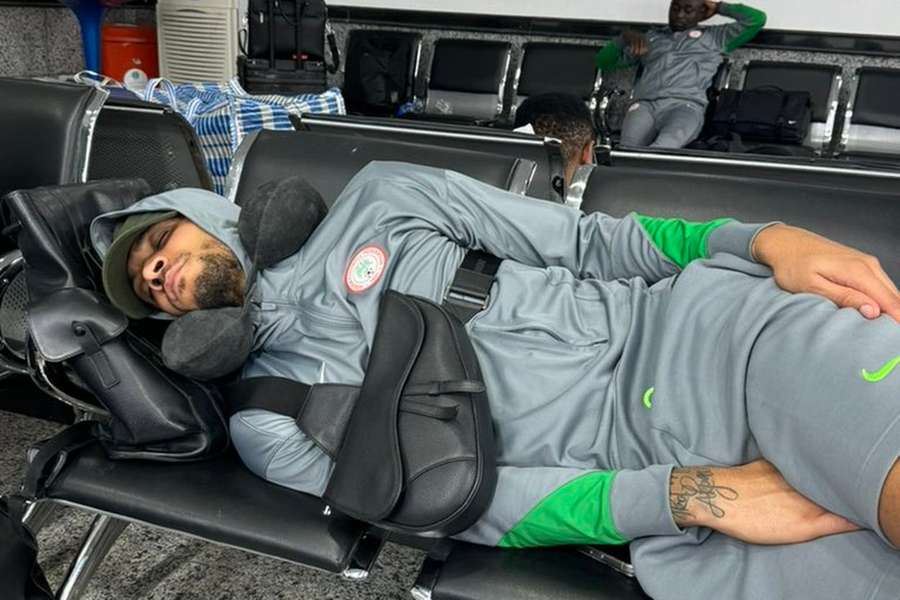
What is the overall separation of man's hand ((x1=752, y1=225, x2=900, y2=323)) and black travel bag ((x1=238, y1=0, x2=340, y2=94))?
3614 millimetres

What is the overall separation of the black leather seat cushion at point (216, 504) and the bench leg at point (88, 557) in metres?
0.20

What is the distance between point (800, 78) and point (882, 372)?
11.1 ft

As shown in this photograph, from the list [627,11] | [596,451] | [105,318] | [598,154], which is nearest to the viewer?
[596,451]

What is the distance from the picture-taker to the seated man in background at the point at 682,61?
3.91 m

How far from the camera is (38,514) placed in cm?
160

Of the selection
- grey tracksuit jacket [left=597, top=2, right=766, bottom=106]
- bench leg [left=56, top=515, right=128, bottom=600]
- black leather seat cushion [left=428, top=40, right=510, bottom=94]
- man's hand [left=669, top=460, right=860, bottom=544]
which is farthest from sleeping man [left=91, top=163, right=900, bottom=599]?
black leather seat cushion [left=428, top=40, right=510, bottom=94]

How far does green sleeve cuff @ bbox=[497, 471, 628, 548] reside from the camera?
1.03 metres

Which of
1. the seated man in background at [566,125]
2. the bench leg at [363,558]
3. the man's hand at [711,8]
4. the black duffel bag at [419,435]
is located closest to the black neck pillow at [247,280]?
the black duffel bag at [419,435]

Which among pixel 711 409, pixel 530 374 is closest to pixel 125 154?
pixel 530 374

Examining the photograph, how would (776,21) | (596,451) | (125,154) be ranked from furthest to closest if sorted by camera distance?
(776,21)
(125,154)
(596,451)

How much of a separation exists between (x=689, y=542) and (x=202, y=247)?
0.87 metres

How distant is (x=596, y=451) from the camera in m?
1.15

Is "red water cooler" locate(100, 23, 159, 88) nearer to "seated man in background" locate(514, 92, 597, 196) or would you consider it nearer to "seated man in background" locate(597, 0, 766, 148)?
"seated man in background" locate(597, 0, 766, 148)

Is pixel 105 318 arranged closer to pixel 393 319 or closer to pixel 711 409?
pixel 393 319
